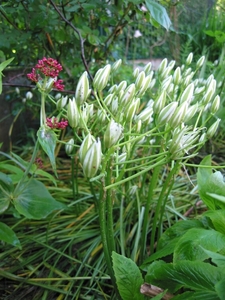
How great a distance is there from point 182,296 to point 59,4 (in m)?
1.20

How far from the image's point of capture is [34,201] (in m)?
0.82

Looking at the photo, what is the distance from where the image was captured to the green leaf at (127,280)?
0.62m

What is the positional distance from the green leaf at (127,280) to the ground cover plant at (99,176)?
15 millimetres

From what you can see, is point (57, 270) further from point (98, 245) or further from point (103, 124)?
point (103, 124)

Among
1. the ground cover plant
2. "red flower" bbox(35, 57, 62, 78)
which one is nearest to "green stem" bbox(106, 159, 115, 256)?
the ground cover plant

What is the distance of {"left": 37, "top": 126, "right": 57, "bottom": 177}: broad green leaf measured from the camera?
0.62 metres

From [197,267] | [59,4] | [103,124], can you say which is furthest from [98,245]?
[59,4]

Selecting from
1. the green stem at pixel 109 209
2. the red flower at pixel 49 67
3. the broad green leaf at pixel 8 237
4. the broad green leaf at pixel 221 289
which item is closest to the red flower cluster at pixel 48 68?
the red flower at pixel 49 67

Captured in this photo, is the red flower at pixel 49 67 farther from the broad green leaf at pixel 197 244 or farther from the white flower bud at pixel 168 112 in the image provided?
the broad green leaf at pixel 197 244

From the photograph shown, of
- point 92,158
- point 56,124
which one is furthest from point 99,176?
point 56,124

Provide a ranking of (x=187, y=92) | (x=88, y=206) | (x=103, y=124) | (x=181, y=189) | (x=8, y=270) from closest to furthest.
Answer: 1. (x=187, y=92)
2. (x=103, y=124)
3. (x=8, y=270)
4. (x=88, y=206)
5. (x=181, y=189)

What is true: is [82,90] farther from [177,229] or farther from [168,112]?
[177,229]

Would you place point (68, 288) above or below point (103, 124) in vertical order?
below

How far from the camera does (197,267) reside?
553 mm
